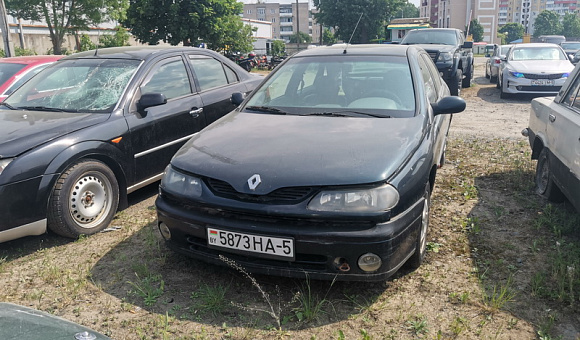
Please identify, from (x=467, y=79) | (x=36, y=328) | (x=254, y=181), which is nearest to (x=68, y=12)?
(x=467, y=79)

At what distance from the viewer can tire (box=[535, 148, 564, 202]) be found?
4.63 m

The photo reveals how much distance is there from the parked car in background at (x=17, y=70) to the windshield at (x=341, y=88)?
4.05 meters

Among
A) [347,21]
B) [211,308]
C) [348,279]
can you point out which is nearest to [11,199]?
[211,308]

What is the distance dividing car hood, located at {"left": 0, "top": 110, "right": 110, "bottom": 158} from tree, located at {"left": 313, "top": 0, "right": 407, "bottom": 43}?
158 ft

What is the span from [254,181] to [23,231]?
202 cm

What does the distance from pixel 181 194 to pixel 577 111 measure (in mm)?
3209

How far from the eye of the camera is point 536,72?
1169cm

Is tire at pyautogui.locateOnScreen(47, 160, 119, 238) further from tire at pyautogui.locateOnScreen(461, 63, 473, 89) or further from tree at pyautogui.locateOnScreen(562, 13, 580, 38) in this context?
tree at pyautogui.locateOnScreen(562, 13, 580, 38)

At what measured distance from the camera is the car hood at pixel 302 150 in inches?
116

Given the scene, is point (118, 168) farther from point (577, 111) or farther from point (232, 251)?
point (577, 111)

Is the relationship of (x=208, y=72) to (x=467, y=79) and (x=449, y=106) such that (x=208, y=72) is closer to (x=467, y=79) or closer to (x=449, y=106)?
(x=449, y=106)

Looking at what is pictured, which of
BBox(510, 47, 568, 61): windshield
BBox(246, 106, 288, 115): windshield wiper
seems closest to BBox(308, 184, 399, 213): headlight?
BBox(246, 106, 288, 115): windshield wiper

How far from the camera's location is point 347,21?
51969 millimetres

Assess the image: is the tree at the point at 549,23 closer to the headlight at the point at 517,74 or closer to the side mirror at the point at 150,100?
the headlight at the point at 517,74
